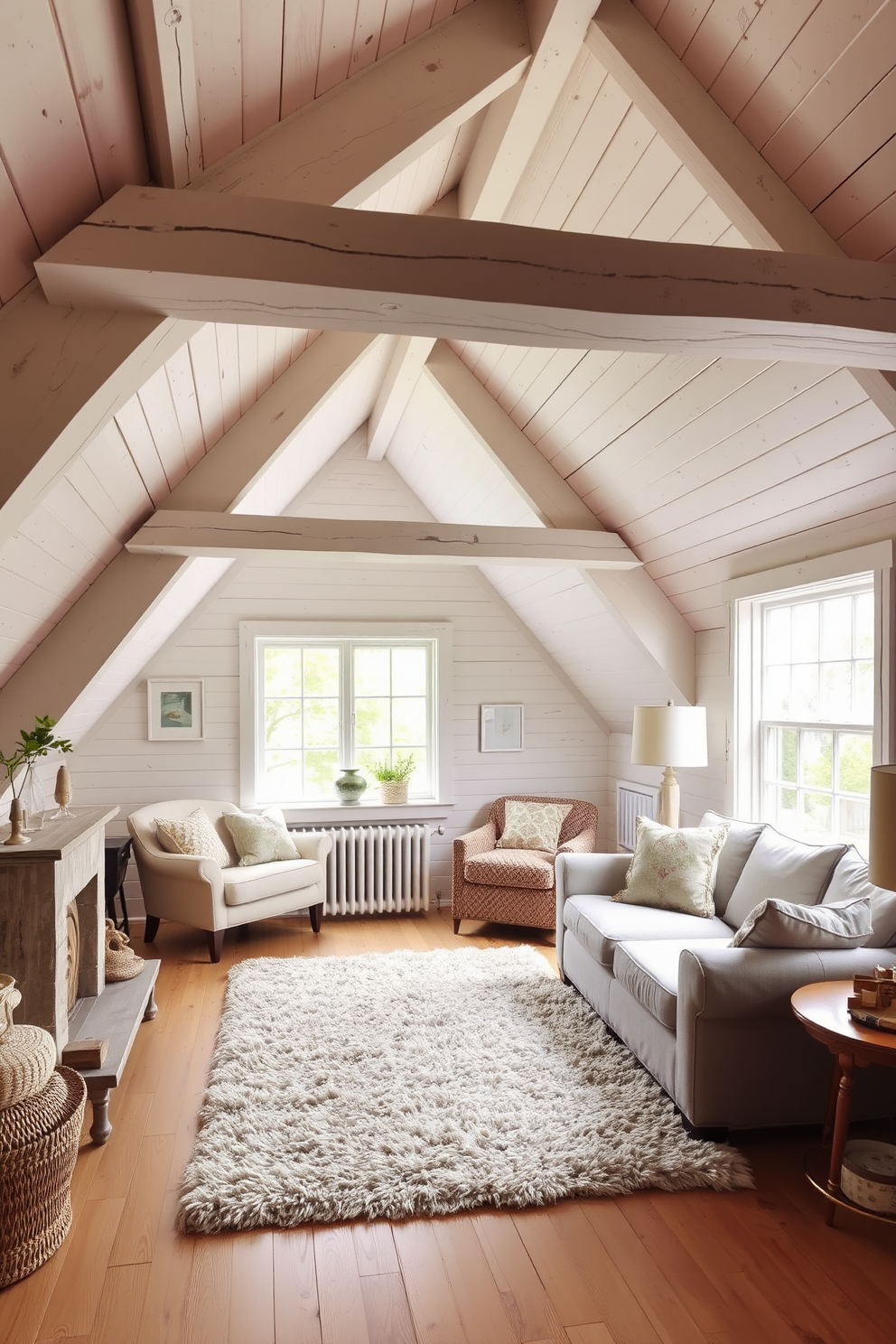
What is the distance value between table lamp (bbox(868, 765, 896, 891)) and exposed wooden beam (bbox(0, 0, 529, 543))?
6.50 feet

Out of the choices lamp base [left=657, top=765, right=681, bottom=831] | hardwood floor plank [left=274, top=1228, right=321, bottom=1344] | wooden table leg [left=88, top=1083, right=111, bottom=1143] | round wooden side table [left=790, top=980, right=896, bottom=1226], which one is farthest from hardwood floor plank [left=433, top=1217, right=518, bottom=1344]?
lamp base [left=657, top=765, right=681, bottom=831]

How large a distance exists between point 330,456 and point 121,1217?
4.23 meters

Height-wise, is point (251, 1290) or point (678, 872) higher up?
point (678, 872)

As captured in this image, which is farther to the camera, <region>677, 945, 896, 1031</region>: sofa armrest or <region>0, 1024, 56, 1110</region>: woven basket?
<region>677, 945, 896, 1031</region>: sofa armrest

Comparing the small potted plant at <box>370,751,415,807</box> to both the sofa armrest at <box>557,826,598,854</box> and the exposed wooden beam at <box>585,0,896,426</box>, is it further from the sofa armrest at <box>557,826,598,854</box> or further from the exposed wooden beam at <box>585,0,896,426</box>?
the exposed wooden beam at <box>585,0,896,426</box>

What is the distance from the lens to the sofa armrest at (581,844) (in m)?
5.31

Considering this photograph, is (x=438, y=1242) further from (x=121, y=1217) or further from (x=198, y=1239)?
(x=121, y=1217)

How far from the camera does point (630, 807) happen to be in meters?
5.75

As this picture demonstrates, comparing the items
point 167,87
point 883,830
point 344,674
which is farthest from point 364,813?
point 167,87

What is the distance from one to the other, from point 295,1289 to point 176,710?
12.9ft

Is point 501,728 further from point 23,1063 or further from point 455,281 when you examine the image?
point 455,281

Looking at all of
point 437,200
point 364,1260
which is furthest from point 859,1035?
point 437,200

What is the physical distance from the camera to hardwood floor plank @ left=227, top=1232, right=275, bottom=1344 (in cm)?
194

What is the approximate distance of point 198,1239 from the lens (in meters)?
2.27
